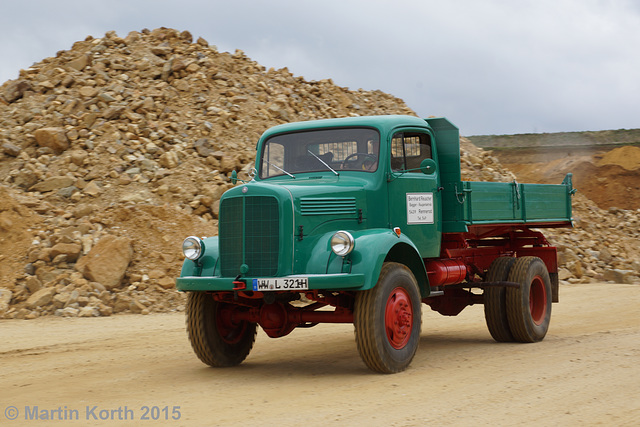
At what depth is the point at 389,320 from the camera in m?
8.39

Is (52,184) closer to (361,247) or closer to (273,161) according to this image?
(273,161)

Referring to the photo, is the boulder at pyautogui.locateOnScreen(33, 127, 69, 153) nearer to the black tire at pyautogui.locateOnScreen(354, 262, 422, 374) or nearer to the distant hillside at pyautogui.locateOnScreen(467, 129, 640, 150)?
the black tire at pyautogui.locateOnScreen(354, 262, 422, 374)

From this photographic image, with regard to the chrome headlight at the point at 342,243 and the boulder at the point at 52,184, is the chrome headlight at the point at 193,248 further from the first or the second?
the boulder at the point at 52,184

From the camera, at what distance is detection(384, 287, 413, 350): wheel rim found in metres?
8.41

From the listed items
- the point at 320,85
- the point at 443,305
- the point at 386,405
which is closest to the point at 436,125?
the point at 443,305

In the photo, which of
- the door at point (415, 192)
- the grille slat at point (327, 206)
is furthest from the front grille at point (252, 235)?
the door at point (415, 192)

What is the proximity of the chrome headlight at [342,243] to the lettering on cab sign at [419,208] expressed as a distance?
172cm

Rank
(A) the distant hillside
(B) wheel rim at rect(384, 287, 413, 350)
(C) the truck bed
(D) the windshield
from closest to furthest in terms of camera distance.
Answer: (B) wheel rim at rect(384, 287, 413, 350) < (D) the windshield < (C) the truck bed < (A) the distant hillside

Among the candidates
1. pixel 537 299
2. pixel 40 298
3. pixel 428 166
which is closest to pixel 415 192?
pixel 428 166

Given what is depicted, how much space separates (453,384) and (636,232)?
24.2 metres

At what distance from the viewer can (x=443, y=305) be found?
11.7 meters

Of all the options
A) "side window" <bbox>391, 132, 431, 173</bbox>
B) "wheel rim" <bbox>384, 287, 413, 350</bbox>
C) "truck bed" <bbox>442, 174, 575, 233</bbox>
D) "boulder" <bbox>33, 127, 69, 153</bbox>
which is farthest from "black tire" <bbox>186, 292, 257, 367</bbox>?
"boulder" <bbox>33, 127, 69, 153</bbox>

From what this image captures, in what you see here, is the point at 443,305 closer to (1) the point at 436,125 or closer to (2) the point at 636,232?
(1) the point at 436,125

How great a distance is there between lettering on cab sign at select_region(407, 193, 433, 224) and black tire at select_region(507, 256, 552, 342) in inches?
78.2
